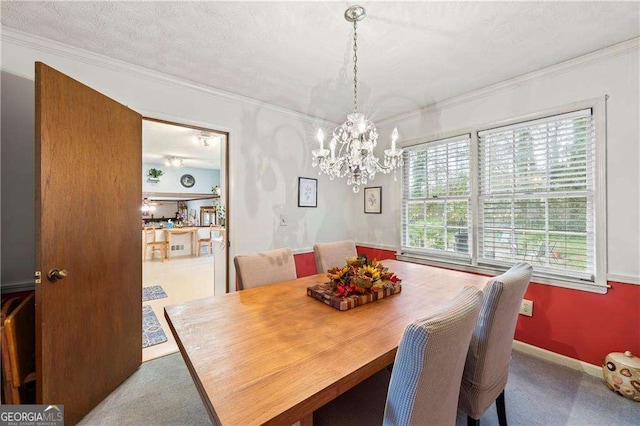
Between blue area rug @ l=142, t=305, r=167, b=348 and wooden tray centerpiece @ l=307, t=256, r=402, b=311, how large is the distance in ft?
6.58

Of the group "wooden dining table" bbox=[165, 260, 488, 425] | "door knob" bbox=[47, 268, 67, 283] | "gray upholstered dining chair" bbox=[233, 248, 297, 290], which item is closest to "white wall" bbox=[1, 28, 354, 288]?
"door knob" bbox=[47, 268, 67, 283]

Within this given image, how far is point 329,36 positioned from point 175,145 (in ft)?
14.6

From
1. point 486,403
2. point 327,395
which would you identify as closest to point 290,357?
point 327,395

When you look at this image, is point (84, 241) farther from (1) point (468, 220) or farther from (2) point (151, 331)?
(1) point (468, 220)

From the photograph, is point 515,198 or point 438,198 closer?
point 515,198

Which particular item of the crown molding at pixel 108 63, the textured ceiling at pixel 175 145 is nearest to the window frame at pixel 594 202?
the crown molding at pixel 108 63

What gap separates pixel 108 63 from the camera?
7.13ft

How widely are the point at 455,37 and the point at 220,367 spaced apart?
2422mm

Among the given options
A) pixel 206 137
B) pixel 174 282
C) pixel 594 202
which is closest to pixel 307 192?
pixel 206 137

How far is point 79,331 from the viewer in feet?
5.53

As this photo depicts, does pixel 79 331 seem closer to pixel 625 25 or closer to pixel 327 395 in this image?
pixel 327 395

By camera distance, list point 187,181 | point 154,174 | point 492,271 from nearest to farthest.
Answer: point 492,271 < point 154,174 < point 187,181

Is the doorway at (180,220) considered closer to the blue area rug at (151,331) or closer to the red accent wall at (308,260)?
the blue area rug at (151,331)

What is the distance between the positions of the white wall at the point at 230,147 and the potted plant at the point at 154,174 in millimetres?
5435
